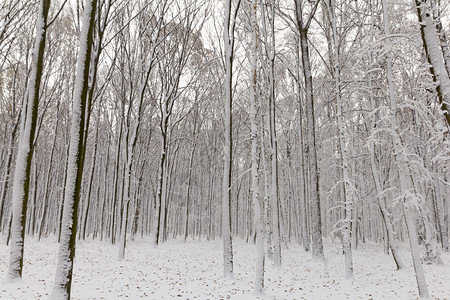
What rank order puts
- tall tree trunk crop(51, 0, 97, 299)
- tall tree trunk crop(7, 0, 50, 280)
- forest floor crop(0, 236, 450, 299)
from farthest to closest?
tall tree trunk crop(7, 0, 50, 280) → forest floor crop(0, 236, 450, 299) → tall tree trunk crop(51, 0, 97, 299)

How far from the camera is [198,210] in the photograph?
1093 inches

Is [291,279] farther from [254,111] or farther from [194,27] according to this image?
[194,27]

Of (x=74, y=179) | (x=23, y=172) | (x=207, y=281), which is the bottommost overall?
(x=207, y=281)

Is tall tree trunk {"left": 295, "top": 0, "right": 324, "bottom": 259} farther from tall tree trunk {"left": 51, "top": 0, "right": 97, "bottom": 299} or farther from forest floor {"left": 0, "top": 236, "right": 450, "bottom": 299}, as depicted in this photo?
tall tree trunk {"left": 51, "top": 0, "right": 97, "bottom": 299}

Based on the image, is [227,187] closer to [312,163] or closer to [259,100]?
[312,163]

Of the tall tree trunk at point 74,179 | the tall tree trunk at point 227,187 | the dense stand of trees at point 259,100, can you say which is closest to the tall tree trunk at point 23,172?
the dense stand of trees at point 259,100

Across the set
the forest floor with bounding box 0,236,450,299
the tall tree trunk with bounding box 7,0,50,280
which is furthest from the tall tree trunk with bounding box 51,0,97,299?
the tall tree trunk with bounding box 7,0,50,280

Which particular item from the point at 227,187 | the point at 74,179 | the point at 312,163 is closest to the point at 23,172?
the point at 74,179

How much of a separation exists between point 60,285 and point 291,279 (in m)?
6.32

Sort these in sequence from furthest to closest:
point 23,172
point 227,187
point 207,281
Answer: point 227,187 < point 207,281 < point 23,172

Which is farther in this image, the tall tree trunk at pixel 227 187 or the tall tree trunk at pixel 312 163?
the tall tree trunk at pixel 312 163

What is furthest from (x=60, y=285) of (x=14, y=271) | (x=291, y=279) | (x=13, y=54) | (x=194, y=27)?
(x=13, y=54)

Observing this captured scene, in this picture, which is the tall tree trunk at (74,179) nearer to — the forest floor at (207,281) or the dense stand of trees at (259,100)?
the dense stand of trees at (259,100)

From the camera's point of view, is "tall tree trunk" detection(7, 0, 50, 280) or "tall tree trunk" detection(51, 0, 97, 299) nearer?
"tall tree trunk" detection(51, 0, 97, 299)
